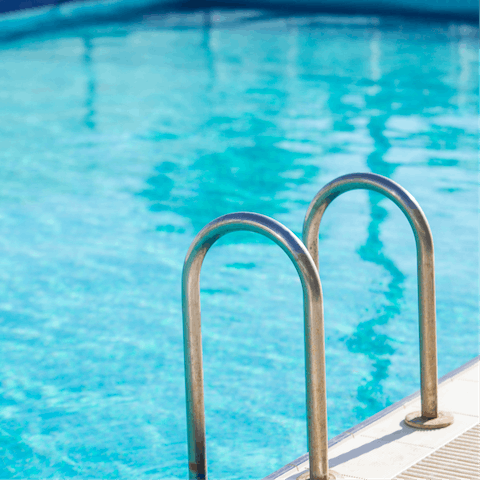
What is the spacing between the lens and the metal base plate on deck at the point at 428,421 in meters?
2.91

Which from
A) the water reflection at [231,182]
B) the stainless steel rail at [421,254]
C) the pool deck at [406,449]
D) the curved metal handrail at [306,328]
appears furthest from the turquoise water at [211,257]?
the curved metal handrail at [306,328]

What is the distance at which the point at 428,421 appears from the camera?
9.66ft

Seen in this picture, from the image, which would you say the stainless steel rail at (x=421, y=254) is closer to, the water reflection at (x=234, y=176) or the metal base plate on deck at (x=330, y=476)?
the metal base plate on deck at (x=330, y=476)

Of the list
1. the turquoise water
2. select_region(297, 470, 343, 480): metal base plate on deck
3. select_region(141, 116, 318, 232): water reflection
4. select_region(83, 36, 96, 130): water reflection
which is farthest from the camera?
select_region(83, 36, 96, 130): water reflection

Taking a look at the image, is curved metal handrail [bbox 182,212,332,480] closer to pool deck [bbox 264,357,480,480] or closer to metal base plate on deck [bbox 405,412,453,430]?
pool deck [bbox 264,357,480,480]

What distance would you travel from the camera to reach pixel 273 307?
5.10m

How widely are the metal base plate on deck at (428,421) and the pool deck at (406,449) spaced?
0.02 meters

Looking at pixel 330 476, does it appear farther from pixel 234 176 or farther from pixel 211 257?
pixel 234 176

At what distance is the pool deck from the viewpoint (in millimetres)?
2615

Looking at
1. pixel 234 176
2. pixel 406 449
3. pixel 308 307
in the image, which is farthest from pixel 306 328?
pixel 234 176

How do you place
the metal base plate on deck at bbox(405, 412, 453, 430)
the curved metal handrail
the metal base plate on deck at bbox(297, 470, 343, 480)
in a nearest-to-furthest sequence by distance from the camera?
the curved metal handrail, the metal base plate on deck at bbox(297, 470, 343, 480), the metal base plate on deck at bbox(405, 412, 453, 430)

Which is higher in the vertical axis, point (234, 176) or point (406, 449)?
point (234, 176)

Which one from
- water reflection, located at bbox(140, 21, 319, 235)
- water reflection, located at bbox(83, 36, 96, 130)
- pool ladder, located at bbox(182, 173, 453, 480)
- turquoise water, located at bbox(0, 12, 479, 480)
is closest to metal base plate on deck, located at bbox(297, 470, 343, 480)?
pool ladder, located at bbox(182, 173, 453, 480)

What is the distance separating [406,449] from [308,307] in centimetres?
75
